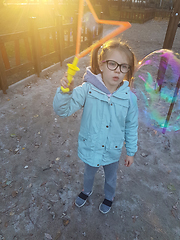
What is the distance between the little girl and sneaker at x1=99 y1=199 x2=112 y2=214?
0.72m

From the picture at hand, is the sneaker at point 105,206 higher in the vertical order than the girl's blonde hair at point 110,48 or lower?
lower

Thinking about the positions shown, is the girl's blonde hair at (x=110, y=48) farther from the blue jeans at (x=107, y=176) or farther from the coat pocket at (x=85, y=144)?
the blue jeans at (x=107, y=176)

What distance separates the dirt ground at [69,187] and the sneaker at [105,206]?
7 centimetres

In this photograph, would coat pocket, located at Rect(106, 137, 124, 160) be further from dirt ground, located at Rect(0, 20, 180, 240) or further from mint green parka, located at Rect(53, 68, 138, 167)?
dirt ground, located at Rect(0, 20, 180, 240)

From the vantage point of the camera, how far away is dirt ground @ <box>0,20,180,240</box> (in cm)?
230

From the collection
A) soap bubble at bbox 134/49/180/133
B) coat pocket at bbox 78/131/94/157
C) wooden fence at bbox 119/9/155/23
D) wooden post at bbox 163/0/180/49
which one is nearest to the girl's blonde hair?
coat pocket at bbox 78/131/94/157

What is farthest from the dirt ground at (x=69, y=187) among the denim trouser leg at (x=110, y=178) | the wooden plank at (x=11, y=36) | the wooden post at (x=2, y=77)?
the wooden plank at (x=11, y=36)

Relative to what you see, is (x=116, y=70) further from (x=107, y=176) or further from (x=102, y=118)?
(x=107, y=176)

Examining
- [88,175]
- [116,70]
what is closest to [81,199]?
[88,175]

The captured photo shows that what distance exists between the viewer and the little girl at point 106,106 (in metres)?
1.65

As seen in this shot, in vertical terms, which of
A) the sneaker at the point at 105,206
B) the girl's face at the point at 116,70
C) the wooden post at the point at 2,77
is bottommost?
the sneaker at the point at 105,206

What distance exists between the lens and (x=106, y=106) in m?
1.83

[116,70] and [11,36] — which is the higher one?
[116,70]

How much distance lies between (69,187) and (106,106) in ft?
5.54
